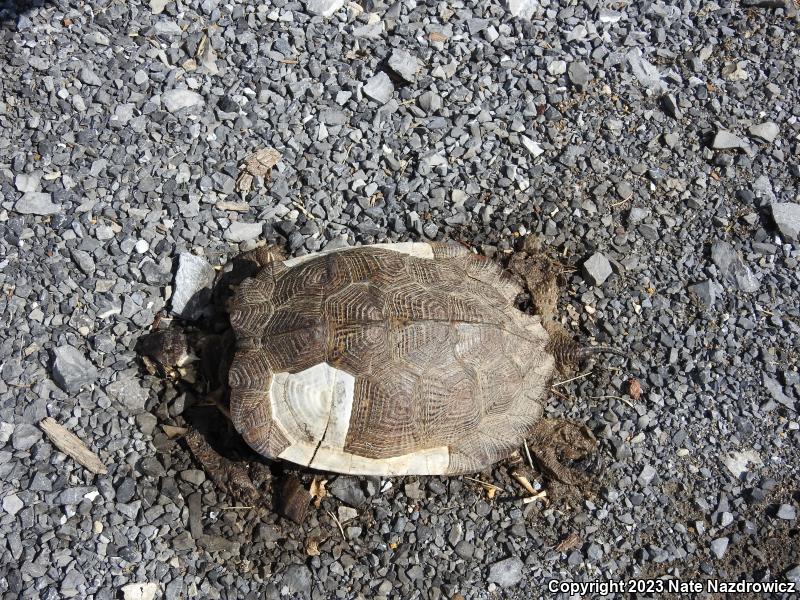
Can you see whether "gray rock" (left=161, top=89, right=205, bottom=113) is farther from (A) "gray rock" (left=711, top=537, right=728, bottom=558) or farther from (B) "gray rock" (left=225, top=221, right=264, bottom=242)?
(A) "gray rock" (left=711, top=537, right=728, bottom=558)

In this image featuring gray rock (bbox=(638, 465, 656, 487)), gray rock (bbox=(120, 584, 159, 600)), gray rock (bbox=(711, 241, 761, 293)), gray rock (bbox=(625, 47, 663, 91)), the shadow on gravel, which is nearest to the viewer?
gray rock (bbox=(120, 584, 159, 600))

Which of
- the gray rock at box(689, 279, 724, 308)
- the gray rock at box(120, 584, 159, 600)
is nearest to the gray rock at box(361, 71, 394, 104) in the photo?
the gray rock at box(689, 279, 724, 308)

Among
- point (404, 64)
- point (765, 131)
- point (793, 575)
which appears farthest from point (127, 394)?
point (765, 131)

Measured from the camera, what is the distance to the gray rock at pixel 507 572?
13.3 ft

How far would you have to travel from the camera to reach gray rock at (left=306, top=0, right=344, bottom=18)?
5445 mm

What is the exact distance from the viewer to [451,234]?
4895 millimetres

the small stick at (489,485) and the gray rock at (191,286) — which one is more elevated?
the gray rock at (191,286)

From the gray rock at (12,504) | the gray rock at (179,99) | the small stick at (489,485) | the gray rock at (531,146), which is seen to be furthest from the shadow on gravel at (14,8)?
the small stick at (489,485)

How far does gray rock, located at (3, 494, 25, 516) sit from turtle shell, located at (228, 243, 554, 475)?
142cm

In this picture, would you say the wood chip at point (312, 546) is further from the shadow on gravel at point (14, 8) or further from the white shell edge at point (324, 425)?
the shadow on gravel at point (14, 8)

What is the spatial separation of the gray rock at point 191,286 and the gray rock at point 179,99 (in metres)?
1.22

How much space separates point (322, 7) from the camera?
5.46 m

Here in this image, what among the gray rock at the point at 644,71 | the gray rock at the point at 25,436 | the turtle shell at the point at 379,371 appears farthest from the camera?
the gray rock at the point at 644,71

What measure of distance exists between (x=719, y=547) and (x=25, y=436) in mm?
4342
